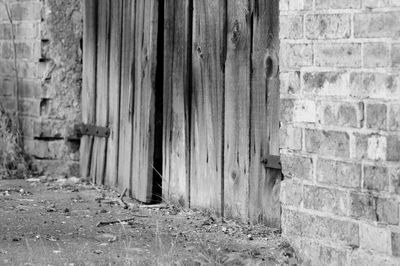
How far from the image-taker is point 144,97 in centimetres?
739

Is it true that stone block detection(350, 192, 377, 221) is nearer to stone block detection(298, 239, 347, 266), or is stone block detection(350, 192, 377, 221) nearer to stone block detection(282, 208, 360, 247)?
stone block detection(282, 208, 360, 247)

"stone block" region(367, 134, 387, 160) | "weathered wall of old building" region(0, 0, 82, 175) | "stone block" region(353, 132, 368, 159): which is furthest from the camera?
"weathered wall of old building" region(0, 0, 82, 175)

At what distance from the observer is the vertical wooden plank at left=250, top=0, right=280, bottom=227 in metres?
6.14

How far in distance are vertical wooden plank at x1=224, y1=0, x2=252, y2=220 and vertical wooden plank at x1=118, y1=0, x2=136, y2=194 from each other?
1.28 metres

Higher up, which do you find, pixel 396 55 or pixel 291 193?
pixel 396 55

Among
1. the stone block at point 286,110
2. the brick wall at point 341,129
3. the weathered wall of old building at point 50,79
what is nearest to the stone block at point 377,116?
the brick wall at point 341,129

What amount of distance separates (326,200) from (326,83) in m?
0.64

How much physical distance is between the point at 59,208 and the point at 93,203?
0.33 metres

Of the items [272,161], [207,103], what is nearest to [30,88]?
[207,103]

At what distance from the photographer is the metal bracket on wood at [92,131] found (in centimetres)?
804

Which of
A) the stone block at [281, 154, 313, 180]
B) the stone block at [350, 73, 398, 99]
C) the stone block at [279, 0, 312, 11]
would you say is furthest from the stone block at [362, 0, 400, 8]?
the stone block at [281, 154, 313, 180]

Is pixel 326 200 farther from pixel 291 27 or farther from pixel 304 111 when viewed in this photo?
pixel 291 27

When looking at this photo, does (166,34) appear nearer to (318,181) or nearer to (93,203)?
(93,203)

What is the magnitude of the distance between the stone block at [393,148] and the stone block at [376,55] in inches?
14.5
